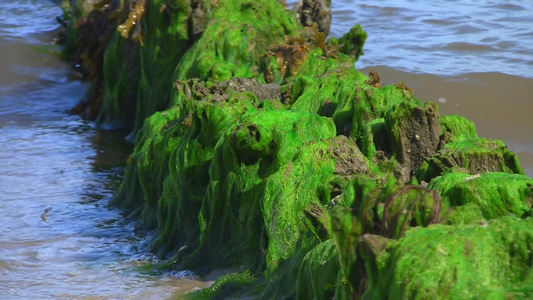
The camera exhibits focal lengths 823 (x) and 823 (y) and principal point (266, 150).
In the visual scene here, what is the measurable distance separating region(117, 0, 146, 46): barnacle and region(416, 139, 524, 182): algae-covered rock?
4304 mm

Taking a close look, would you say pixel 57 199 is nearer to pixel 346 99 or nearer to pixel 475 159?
pixel 346 99

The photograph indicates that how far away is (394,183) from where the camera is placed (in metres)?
2.59

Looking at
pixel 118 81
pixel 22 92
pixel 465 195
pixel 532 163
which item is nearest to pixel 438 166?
pixel 465 195

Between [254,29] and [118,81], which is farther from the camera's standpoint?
[118,81]

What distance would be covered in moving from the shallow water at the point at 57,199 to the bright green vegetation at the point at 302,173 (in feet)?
0.89

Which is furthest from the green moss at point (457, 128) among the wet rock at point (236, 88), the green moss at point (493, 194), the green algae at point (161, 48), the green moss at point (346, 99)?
the green algae at point (161, 48)

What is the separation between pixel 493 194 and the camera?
3137mm

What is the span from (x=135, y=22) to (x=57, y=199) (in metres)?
2.17

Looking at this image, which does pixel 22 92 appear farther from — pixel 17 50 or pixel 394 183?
pixel 394 183

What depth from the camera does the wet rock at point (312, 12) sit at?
24.4ft

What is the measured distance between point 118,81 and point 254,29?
7.34ft

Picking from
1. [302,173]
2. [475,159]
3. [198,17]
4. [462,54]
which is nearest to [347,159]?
[302,173]

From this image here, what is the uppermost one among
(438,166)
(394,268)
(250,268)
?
(394,268)

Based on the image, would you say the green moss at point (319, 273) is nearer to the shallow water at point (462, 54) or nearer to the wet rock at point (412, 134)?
the wet rock at point (412, 134)
